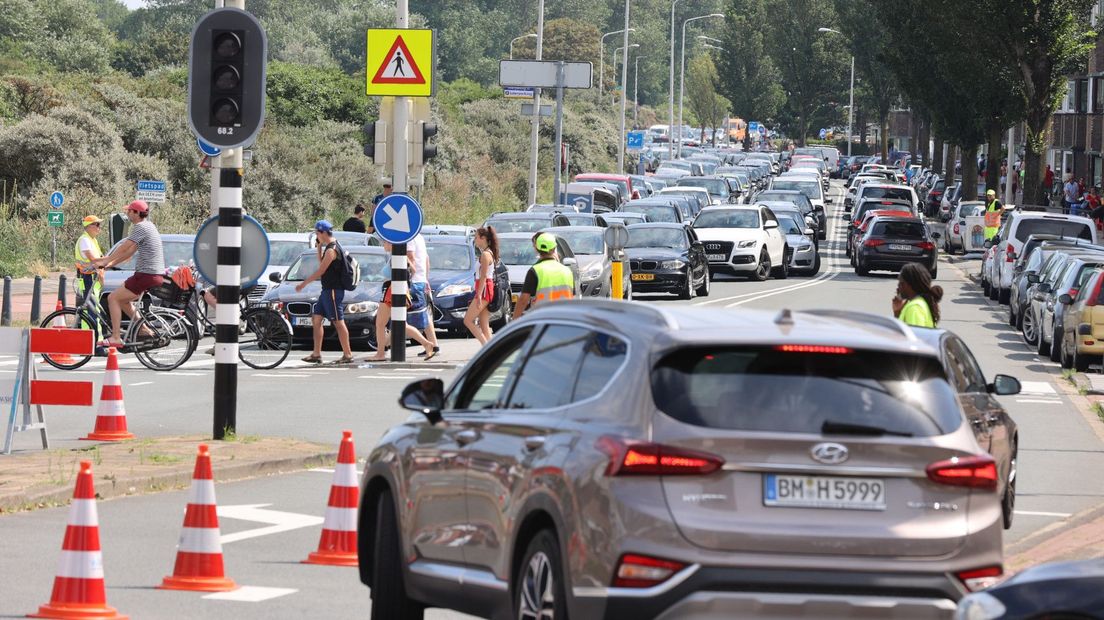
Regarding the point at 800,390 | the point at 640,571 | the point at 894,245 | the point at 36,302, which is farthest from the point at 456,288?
the point at 640,571

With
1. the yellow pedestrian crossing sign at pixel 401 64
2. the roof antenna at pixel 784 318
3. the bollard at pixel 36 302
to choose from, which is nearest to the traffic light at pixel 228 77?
the yellow pedestrian crossing sign at pixel 401 64

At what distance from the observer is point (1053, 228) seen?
39.4 m

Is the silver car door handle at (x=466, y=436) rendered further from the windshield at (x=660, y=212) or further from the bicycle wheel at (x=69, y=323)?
the windshield at (x=660, y=212)

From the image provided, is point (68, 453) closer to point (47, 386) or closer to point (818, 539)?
point (47, 386)

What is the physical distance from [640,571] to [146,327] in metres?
17.6

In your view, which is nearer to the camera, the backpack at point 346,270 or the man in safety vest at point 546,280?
the man in safety vest at point 546,280

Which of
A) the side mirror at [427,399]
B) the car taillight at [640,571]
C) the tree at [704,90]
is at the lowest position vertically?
the car taillight at [640,571]

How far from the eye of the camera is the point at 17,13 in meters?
88.8

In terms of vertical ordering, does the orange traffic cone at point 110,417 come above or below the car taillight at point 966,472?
below

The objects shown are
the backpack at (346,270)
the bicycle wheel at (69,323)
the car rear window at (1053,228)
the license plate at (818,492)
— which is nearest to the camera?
the license plate at (818,492)

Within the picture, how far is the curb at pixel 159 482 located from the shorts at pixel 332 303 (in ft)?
28.6

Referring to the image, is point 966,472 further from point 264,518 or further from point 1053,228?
point 1053,228

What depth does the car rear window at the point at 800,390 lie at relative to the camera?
20.7 ft

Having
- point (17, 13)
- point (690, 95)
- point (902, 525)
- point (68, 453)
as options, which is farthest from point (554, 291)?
point (690, 95)
